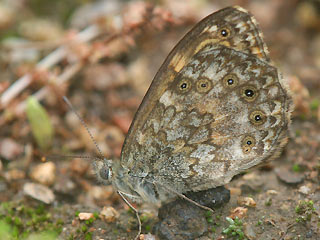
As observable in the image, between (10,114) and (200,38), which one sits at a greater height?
(200,38)

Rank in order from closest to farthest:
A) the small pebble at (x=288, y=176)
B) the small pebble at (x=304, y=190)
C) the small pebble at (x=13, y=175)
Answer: the small pebble at (x=304, y=190), the small pebble at (x=288, y=176), the small pebble at (x=13, y=175)

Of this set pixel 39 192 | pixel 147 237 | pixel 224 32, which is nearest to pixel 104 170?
pixel 147 237

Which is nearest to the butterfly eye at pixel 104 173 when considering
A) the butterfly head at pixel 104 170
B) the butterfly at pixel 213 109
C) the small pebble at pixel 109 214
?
the butterfly head at pixel 104 170

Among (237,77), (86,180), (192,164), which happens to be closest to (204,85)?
(237,77)

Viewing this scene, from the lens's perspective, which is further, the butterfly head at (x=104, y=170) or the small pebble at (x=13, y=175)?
the small pebble at (x=13, y=175)

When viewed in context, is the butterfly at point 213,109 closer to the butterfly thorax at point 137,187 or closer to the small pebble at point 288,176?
the butterfly thorax at point 137,187

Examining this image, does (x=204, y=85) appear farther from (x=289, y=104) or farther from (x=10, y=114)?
(x=10, y=114)
